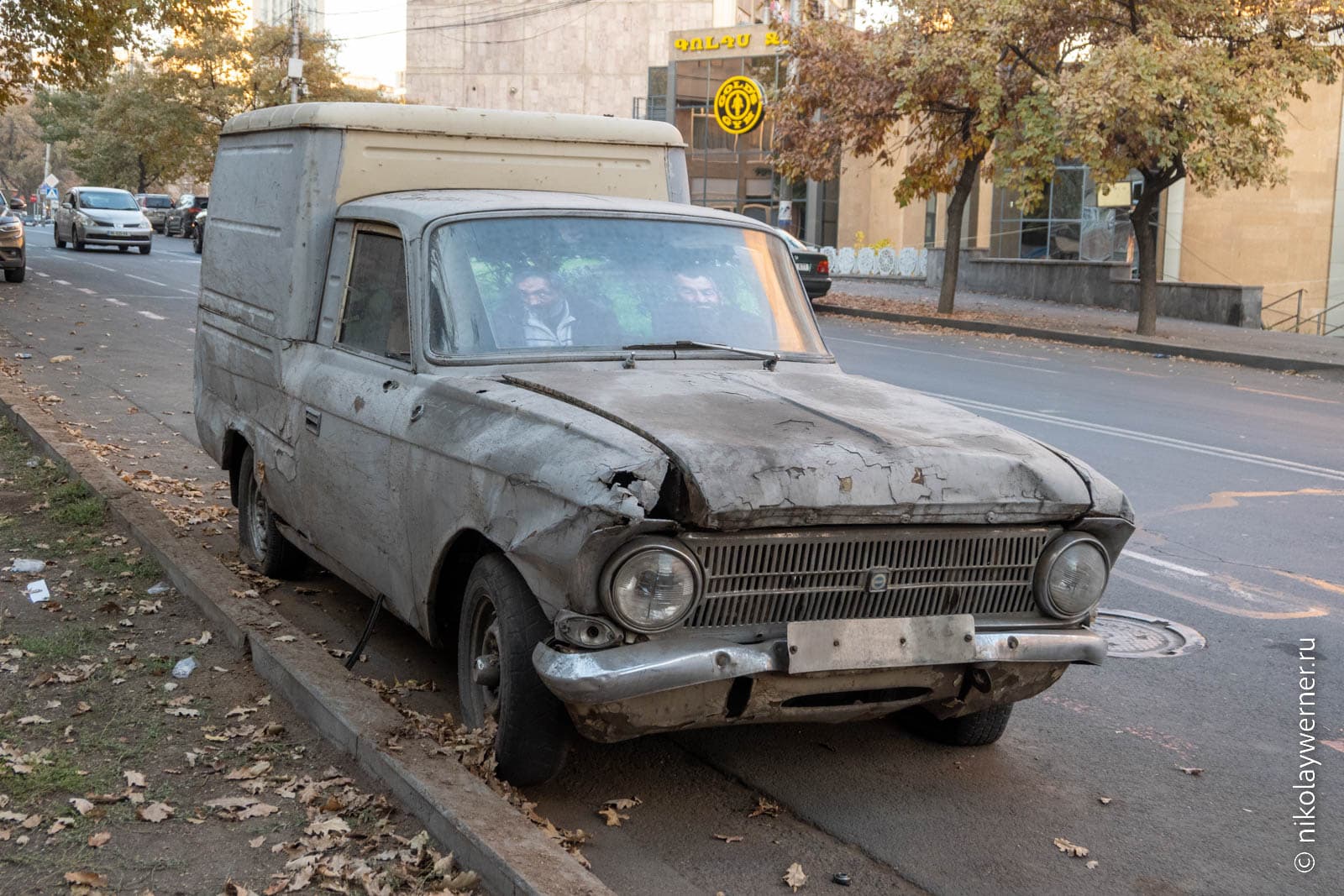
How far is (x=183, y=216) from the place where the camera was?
57.2 meters

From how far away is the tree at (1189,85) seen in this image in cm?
2203

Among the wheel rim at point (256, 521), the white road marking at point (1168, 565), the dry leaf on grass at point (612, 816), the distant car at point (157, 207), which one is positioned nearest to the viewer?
the dry leaf on grass at point (612, 816)

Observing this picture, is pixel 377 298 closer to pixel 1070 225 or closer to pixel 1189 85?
pixel 1189 85

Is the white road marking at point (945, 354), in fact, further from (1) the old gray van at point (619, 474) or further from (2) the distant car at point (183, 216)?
(2) the distant car at point (183, 216)

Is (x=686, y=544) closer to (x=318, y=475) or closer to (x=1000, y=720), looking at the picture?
(x=1000, y=720)

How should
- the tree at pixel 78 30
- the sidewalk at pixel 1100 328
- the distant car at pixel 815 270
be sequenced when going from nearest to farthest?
the sidewalk at pixel 1100 328
the tree at pixel 78 30
the distant car at pixel 815 270

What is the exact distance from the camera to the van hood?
389 cm

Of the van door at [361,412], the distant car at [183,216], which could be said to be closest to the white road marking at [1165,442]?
the van door at [361,412]

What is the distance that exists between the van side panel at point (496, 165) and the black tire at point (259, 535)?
4.74 feet

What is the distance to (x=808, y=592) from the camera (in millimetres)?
4094

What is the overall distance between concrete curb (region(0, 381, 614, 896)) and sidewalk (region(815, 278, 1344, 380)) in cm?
1832

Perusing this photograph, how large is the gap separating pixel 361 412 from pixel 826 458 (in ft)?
6.47

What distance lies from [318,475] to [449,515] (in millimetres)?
1362

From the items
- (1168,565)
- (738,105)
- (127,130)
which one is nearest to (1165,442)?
(1168,565)
